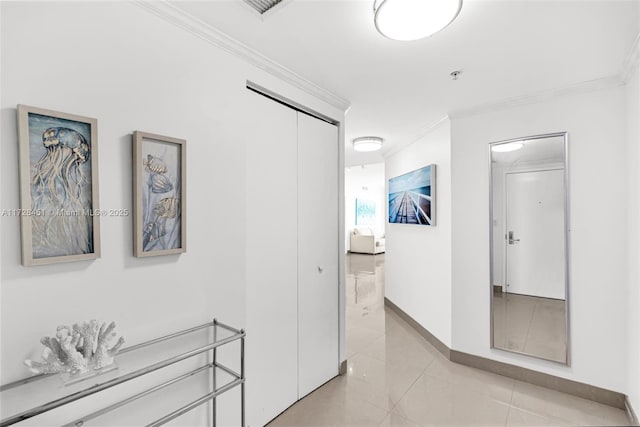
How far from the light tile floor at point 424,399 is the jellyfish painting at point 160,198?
1476mm

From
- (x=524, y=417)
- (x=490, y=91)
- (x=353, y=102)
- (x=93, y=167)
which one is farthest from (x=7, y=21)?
(x=524, y=417)

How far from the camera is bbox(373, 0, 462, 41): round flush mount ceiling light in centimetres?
126

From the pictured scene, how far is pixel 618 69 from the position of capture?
6.66 feet

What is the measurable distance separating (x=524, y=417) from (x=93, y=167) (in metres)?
2.95

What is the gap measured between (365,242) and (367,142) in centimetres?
638

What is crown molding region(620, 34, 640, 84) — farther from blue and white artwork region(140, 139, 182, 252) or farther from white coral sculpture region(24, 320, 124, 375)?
white coral sculpture region(24, 320, 124, 375)

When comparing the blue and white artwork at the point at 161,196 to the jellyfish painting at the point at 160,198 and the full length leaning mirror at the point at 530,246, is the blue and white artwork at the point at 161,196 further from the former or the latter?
the full length leaning mirror at the point at 530,246

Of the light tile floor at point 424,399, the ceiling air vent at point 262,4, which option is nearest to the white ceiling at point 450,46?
the ceiling air vent at point 262,4

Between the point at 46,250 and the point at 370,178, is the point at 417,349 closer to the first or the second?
the point at 46,250

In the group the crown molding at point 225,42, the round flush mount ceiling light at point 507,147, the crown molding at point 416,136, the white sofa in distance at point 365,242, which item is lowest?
the white sofa in distance at point 365,242

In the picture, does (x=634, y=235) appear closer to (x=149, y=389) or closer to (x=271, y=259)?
(x=271, y=259)

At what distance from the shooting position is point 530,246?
8.33ft

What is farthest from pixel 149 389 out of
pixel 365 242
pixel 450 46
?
pixel 365 242

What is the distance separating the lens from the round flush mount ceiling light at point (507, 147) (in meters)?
2.55
